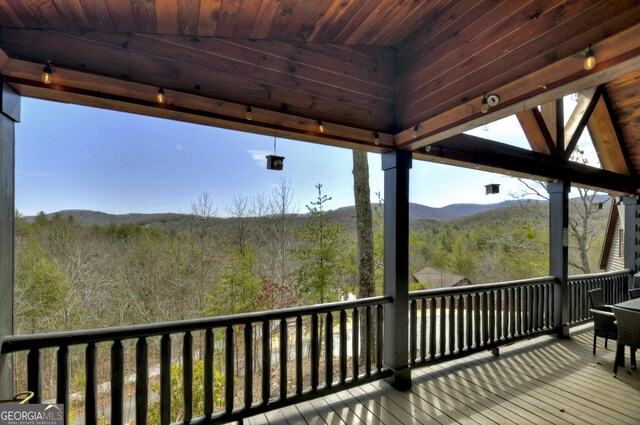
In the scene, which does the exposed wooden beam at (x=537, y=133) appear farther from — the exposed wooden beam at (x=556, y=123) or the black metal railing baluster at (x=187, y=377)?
the black metal railing baluster at (x=187, y=377)

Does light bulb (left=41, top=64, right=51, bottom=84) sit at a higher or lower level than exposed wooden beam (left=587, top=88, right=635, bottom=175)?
lower

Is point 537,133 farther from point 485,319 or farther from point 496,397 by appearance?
point 496,397

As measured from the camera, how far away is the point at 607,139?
214 inches

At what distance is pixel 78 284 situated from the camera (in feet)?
25.9

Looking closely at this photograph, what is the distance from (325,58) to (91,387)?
3.28m

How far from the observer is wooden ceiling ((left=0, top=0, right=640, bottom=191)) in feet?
5.71

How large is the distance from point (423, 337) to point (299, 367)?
159 cm

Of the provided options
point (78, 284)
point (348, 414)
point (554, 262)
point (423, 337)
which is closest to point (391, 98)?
point (423, 337)

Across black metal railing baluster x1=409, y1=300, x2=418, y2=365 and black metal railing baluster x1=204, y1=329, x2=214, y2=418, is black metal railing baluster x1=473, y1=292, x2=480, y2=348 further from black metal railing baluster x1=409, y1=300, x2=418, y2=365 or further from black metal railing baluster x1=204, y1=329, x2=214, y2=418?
black metal railing baluster x1=204, y1=329, x2=214, y2=418

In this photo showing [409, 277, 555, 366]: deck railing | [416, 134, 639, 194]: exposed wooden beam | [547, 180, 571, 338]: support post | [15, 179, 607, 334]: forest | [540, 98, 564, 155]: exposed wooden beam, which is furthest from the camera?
[15, 179, 607, 334]: forest

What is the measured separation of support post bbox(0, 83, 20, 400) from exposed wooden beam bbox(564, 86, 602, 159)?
659 cm

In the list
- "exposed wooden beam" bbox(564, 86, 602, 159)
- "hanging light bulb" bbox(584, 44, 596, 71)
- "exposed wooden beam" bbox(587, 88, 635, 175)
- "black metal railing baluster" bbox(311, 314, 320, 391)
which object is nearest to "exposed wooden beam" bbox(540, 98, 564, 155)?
"exposed wooden beam" bbox(564, 86, 602, 159)

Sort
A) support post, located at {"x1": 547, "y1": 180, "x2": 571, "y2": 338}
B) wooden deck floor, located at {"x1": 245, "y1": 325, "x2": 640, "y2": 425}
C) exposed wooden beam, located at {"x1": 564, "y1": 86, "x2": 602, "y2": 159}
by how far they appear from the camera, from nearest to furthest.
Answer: wooden deck floor, located at {"x1": 245, "y1": 325, "x2": 640, "y2": 425}, support post, located at {"x1": 547, "y1": 180, "x2": 571, "y2": 338}, exposed wooden beam, located at {"x1": 564, "y1": 86, "x2": 602, "y2": 159}

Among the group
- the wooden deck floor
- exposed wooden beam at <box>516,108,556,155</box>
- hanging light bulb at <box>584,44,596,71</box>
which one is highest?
exposed wooden beam at <box>516,108,556,155</box>
